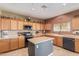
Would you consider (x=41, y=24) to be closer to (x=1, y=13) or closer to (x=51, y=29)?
(x=51, y=29)

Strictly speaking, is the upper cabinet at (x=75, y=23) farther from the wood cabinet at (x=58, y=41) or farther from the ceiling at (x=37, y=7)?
the wood cabinet at (x=58, y=41)

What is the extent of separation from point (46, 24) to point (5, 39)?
4323mm

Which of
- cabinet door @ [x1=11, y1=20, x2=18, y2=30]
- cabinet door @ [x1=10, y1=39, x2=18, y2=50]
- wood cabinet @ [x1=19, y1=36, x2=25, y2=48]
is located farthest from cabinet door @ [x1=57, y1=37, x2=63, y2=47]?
cabinet door @ [x1=11, y1=20, x2=18, y2=30]

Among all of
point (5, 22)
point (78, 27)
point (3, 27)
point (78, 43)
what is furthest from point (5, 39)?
point (78, 27)

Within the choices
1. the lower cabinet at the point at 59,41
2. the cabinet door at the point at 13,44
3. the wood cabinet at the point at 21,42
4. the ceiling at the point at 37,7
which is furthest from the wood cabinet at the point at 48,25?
the cabinet door at the point at 13,44

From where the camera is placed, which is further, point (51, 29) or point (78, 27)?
point (51, 29)

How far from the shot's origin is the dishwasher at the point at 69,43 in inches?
170

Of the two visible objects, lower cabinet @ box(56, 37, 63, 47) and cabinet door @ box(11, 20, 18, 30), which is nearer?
cabinet door @ box(11, 20, 18, 30)

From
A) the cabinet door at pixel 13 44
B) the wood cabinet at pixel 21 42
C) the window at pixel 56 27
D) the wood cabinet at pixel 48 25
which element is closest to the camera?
the cabinet door at pixel 13 44

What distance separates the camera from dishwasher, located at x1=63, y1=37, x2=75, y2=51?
14.2 feet

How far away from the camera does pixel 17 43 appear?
485 cm

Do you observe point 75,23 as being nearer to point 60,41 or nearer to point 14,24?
point 60,41

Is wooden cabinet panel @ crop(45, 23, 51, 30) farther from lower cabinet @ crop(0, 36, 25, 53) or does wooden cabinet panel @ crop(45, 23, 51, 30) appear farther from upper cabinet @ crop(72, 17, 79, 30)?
lower cabinet @ crop(0, 36, 25, 53)

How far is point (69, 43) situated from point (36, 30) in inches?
124
